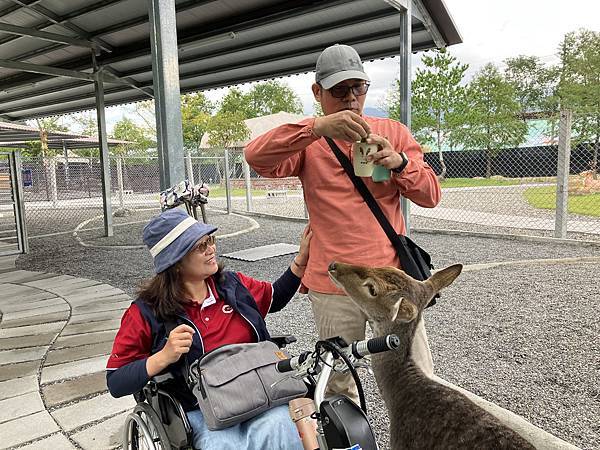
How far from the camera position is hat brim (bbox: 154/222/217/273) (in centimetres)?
193

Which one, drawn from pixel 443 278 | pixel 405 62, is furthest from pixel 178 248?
pixel 405 62

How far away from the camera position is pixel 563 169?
779 cm

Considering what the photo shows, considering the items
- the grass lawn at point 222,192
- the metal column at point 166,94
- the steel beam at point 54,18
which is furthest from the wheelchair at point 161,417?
the grass lawn at point 222,192

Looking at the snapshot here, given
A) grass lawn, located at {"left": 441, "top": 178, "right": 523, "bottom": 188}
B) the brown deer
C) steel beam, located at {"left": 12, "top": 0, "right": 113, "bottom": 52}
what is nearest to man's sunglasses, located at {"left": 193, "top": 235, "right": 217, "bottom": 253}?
the brown deer

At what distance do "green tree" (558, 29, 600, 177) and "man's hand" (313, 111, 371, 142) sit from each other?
15942mm

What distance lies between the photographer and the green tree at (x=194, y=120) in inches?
1713

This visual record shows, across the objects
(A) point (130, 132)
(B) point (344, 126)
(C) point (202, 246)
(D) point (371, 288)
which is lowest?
(D) point (371, 288)

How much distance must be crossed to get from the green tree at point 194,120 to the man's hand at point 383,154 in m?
42.4

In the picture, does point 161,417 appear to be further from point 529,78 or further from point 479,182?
point 529,78

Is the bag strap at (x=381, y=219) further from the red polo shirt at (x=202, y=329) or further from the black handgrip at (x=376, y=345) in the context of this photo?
the black handgrip at (x=376, y=345)

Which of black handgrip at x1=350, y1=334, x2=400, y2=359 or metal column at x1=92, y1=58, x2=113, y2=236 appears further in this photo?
metal column at x1=92, y1=58, x2=113, y2=236

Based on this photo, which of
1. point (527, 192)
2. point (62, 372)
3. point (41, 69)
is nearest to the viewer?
point (62, 372)

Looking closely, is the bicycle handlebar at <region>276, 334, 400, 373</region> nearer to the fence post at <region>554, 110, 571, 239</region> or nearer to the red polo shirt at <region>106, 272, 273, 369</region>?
the red polo shirt at <region>106, 272, 273, 369</region>

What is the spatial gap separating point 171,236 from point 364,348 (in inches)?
40.9
